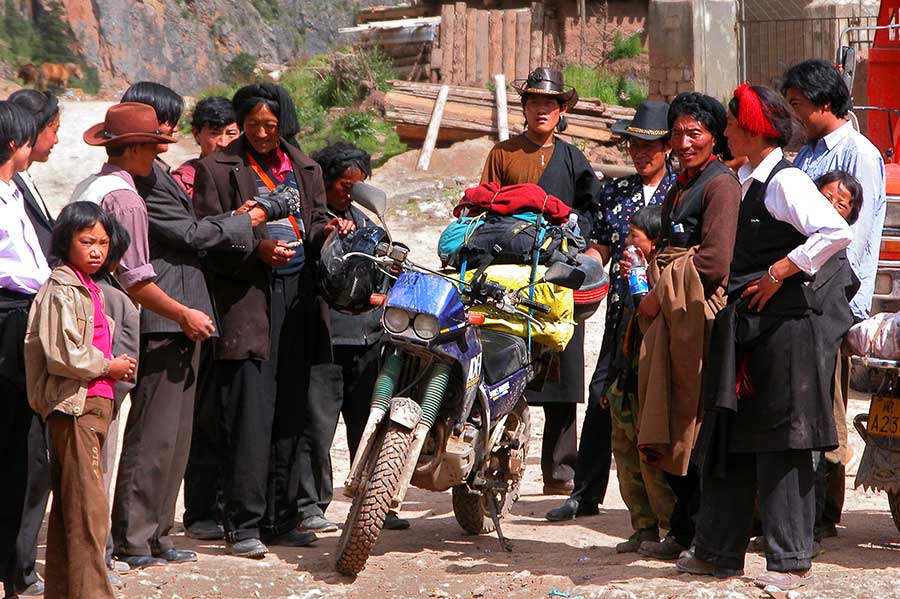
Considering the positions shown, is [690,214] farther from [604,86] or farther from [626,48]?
[626,48]

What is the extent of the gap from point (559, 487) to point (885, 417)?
2318 millimetres

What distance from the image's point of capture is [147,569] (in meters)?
5.57

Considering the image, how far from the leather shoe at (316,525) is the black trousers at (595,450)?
138cm

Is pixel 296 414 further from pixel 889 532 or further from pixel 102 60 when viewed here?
pixel 102 60

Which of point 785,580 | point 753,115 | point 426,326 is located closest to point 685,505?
point 785,580

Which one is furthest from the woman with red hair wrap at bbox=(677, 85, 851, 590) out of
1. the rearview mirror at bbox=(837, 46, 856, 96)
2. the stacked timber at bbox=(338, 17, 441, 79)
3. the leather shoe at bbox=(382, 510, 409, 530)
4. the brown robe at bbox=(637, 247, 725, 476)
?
the stacked timber at bbox=(338, 17, 441, 79)

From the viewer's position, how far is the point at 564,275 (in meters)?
5.80

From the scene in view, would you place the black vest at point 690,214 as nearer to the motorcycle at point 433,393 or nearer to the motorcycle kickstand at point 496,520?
the motorcycle at point 433,393

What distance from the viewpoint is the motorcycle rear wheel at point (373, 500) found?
534cm

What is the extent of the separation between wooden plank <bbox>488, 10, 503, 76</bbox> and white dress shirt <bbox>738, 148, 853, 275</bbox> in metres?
18.0

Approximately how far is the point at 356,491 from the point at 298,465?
3.69 ft

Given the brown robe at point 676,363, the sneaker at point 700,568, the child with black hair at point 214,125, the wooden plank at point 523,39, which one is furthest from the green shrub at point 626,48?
the sneaker at point 700,568

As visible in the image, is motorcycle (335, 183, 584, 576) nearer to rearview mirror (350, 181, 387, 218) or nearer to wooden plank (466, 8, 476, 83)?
rearview mirror (350, 181, 387, 218)

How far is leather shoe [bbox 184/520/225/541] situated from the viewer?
6.42m
